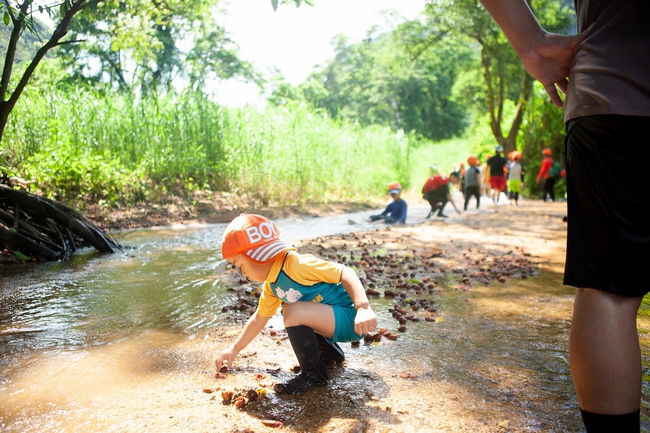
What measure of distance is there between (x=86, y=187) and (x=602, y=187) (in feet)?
33.7

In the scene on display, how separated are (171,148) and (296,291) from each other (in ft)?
31.9

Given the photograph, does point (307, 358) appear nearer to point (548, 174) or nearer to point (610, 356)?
point (610, 356)

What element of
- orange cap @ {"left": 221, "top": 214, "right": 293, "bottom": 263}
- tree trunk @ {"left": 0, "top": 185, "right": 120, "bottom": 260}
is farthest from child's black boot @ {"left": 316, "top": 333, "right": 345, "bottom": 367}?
tree trunk @ {"left": 0, "top": 185, "right": 120, "bottom": 260}

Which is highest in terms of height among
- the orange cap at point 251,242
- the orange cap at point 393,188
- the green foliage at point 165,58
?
the green foliage at point 165,58

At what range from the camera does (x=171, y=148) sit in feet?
37.7

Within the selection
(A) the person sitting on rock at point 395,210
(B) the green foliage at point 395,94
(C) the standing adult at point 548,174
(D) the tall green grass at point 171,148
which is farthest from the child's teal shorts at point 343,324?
(B) the green foliage at point 395,94

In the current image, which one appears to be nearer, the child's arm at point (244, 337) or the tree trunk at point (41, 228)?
the child's arm at point (244, 337)

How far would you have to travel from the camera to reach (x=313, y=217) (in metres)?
12.7

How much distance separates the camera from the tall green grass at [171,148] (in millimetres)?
9688

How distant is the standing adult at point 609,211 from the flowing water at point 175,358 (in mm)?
701

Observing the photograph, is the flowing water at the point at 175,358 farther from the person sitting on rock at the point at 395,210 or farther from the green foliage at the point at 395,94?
the green foliage at the point at 395,94

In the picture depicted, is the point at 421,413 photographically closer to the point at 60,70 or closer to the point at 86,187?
the point at 86,187

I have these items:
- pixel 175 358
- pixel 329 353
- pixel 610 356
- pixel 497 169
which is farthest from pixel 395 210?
pixel 610 356

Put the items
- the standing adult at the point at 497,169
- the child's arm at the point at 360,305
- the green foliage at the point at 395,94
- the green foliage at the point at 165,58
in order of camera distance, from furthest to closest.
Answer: the green foliage at the point at 395,94 < the green foliage at the point at 165,58 < the standing adult at the point at 497,169 < the child's arm at the point at 360,305
